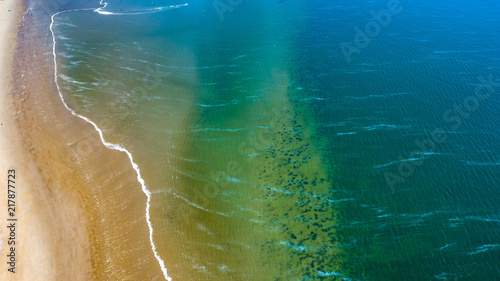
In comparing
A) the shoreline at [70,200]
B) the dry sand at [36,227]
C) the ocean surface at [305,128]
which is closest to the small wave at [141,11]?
the ocean surface at [305,128]

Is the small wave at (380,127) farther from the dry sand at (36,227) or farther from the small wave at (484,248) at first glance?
the dry sand at (36,227)

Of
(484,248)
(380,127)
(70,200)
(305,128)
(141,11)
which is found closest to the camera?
(484,248)

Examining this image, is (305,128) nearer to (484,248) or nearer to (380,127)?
(380,127)

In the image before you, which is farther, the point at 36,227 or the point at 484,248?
the point at 36,227

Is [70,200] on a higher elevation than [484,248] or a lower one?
higher

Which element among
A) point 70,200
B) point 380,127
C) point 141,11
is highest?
point 141,11

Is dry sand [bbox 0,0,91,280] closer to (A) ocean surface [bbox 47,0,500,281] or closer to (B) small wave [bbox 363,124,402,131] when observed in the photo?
(A) ocean surface [bbox 47,0,500,281]

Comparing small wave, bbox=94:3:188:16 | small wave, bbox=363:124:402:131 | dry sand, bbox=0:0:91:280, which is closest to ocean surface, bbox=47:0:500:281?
small wave, bbox=363:124:402:131

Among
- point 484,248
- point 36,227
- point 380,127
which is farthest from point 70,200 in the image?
point 484,248
